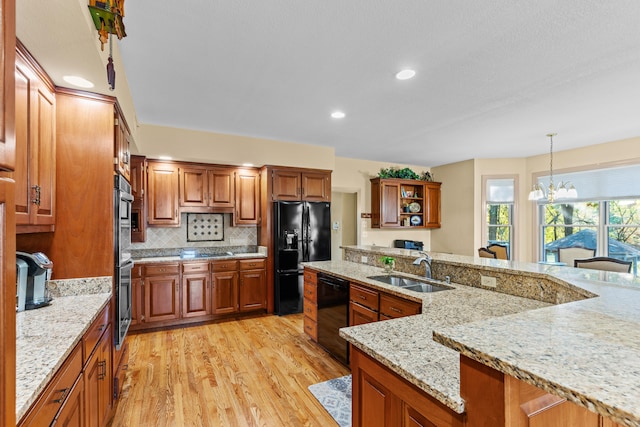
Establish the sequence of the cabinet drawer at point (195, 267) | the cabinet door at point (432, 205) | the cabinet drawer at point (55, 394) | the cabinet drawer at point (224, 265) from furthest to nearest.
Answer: the cabinet door at point (432, 205), the cabinet drawer at point (224, 265), the cabinet drawer at point (195, 267), the cabinet drawer at point (55, 394)

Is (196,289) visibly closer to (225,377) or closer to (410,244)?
(225,377)

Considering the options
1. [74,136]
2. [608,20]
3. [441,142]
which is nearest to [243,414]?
[74,136]

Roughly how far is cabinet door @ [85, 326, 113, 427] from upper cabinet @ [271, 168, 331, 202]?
2.94 metres

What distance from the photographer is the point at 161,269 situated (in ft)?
13.1

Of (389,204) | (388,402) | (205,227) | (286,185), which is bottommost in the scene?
(388,402)

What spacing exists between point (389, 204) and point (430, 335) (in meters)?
4.86

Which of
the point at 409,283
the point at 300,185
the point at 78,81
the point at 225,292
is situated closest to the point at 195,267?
Answer: the point at 225,292

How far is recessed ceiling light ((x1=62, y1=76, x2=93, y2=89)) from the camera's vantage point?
1915 millimetres

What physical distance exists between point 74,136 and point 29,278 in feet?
3.11

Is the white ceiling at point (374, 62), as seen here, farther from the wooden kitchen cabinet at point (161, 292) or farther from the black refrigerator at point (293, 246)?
the wooden kitchen cabinet at point (161, 292)

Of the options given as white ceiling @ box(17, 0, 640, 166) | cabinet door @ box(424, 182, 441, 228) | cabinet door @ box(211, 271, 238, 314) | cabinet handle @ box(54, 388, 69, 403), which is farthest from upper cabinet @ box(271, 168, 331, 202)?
cabinet handle @ box(54, 388, 69, 403)

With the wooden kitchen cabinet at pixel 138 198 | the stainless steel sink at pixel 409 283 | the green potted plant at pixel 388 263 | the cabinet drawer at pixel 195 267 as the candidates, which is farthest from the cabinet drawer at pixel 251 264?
the stainless steel sink at pixel 409 283

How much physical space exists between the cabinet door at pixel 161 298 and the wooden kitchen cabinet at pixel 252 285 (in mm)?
852

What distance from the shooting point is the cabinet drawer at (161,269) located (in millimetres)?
3945
